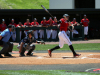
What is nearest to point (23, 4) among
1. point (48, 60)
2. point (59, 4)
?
point (59, 4)

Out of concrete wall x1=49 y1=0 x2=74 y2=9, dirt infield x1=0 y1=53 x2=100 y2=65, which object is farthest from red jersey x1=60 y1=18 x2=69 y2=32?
concrete wall x1=49 y1=0 x2=74 y2=9

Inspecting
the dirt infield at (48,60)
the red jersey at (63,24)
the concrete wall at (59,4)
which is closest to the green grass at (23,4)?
the concrete wall at (59,4)

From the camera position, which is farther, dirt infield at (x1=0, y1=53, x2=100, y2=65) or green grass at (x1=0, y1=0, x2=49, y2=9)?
green grass at (x1=0, y1=0, x2=49, y2=9)

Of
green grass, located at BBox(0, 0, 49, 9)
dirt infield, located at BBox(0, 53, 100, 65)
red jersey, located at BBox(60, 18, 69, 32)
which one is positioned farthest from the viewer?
green grass, located at BBox(0, 0, 49, 9)

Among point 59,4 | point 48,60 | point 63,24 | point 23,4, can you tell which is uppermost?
point 23,4

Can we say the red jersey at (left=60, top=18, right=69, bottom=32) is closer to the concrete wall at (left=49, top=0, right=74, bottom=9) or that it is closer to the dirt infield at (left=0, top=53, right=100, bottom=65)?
the dirt infield at (left=0, top=53, right=100, bottom=65)

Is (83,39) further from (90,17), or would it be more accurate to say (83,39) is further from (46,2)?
(46,2)

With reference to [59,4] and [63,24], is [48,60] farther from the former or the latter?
[59,4]

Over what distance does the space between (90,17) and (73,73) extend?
57.9ft

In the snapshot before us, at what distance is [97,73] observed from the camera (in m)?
5.70

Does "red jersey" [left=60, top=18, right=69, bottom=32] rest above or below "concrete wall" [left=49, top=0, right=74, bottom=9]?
below

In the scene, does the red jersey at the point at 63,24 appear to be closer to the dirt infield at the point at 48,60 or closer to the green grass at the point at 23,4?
the dirt infield at the point at 48,60

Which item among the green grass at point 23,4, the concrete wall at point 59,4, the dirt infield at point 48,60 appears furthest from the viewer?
the green grass at point 23,4

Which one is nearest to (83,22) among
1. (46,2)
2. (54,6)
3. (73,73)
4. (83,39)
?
(83,39)
